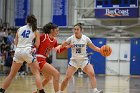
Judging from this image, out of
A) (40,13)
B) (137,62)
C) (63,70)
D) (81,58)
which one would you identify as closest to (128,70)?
(137,62)

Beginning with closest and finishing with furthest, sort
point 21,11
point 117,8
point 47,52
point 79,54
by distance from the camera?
point 47,52 < point 79,54 < point 117,8 < point 21,11

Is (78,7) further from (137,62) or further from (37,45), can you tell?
(37,45)

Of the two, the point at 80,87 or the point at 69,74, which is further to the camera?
the point at 80,87

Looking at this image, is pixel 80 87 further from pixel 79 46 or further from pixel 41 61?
pixel 41 61

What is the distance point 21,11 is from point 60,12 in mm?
3530

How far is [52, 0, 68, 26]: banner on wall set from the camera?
3177 centimetres

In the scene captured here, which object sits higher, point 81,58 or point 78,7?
point 78,7

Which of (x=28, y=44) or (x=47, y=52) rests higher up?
(x=28, y=44)

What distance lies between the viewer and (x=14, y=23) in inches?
1283

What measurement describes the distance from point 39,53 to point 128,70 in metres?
21.7

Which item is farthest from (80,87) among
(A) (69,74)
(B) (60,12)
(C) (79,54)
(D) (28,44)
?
(B) (60,12)

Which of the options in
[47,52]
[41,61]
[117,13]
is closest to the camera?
[41,61]

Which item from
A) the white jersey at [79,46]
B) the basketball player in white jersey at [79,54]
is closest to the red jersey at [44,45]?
the basketball player in white jersey at [79,54]

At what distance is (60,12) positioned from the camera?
1252 inches
